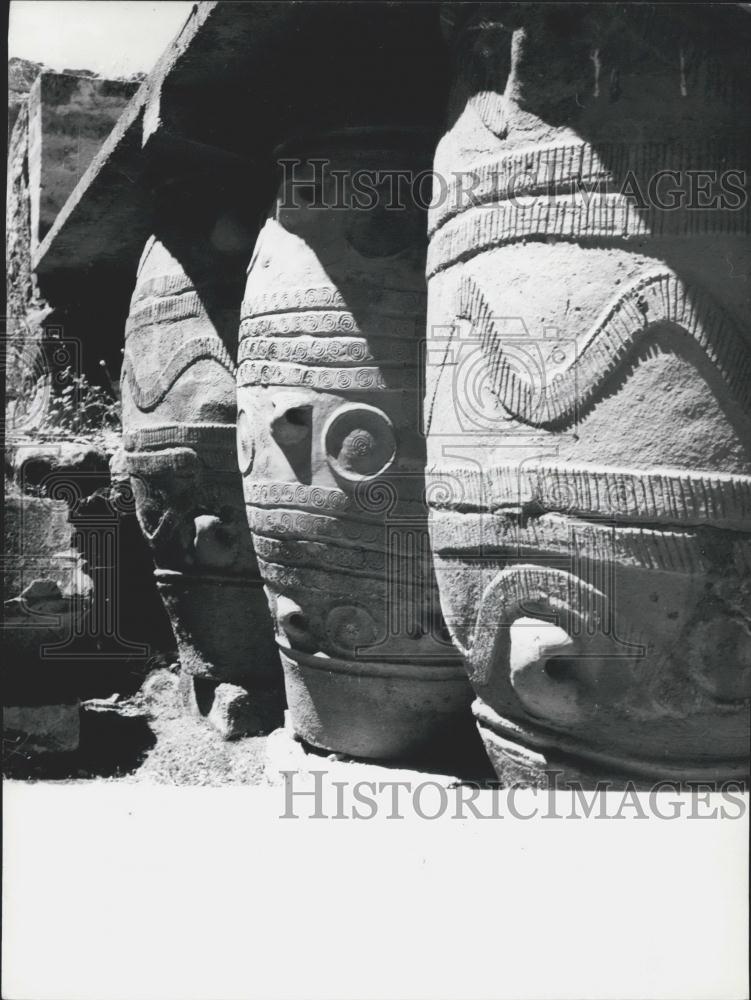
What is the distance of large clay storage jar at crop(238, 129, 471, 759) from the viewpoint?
2.49 m

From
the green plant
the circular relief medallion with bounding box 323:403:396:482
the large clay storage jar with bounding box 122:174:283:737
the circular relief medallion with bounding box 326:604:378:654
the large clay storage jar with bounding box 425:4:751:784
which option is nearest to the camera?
the large clay storage jar with bounding box 425:4:751:784

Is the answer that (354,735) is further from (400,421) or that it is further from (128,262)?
(128,262)

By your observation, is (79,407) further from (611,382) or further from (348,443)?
(611,382)

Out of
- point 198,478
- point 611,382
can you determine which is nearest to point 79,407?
point 198,478

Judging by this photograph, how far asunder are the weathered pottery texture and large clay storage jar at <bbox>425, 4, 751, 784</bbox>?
4.64ft

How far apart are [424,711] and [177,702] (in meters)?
1.42

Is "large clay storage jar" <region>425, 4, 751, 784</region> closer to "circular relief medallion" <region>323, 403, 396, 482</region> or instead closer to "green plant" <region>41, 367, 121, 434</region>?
"circular relief medallion" <region>323, 403, 396, 482</region>

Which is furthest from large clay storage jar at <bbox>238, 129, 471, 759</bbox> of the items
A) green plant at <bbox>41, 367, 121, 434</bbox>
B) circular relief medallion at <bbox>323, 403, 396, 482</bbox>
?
green plant at <bbox>41, 367, 121, 434</bbox>

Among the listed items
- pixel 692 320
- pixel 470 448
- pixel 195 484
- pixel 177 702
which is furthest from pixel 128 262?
pixel 692 320

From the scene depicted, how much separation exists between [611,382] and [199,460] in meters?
1.73

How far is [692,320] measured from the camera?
1.68 meters

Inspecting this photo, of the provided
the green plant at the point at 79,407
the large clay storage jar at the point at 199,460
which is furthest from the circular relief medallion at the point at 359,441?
the green plant at the point at 79,407

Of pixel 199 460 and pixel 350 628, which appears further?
pixel 199 460

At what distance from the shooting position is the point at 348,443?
97.7 inches
